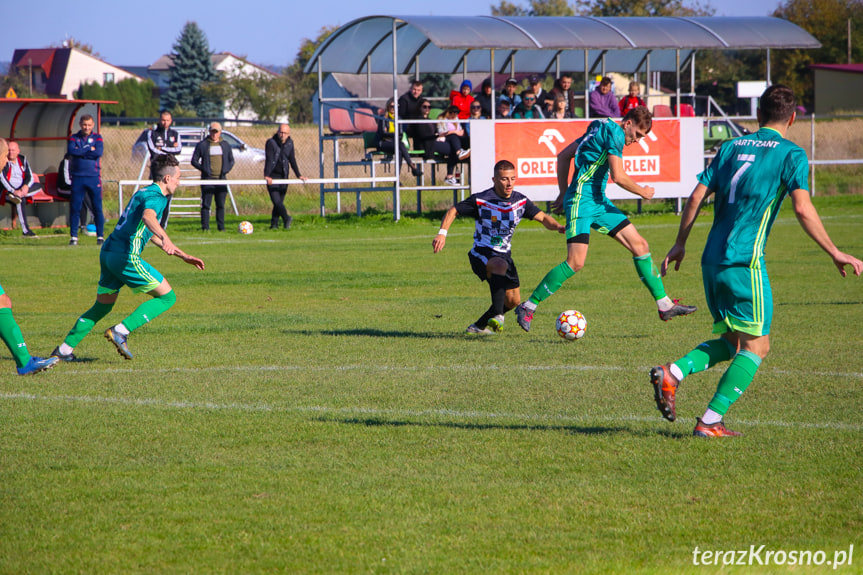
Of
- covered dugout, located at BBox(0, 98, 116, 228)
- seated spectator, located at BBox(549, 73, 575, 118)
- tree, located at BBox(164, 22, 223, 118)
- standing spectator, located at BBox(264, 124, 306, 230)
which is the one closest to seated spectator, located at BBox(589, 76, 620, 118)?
seated spectator, located at BBox(549, 73, 575, 118)

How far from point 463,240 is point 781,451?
13.7 m

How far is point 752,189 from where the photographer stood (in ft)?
16.9

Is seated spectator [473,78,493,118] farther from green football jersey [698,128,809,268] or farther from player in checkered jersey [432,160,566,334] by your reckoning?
green football jersey [698,128,809,268]

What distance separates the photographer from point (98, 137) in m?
18.2

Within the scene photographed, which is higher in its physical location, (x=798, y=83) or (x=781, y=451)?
(x=798, y=83)

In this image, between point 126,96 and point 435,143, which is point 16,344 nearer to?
point 435,143

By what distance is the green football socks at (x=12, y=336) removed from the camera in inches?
274

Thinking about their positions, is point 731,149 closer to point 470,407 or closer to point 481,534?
point 470,407

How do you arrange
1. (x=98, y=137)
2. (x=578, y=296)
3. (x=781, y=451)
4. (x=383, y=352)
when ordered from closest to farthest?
(x=781, y=451)
(x=383, y=352)
(x=578, y=296)
(x=98, y=137)

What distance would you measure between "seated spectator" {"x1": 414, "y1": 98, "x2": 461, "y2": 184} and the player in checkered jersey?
42.8ft

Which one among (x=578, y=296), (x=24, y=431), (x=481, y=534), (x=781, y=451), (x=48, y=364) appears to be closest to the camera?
(x=481, y=534)

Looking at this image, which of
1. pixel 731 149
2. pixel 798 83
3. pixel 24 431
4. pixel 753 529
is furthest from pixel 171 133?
pixel 798 83

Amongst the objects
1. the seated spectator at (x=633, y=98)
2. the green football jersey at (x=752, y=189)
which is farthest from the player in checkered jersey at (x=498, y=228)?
the seated spectator at (x=633, y=98)

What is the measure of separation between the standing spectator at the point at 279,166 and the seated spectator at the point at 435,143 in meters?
3.14
